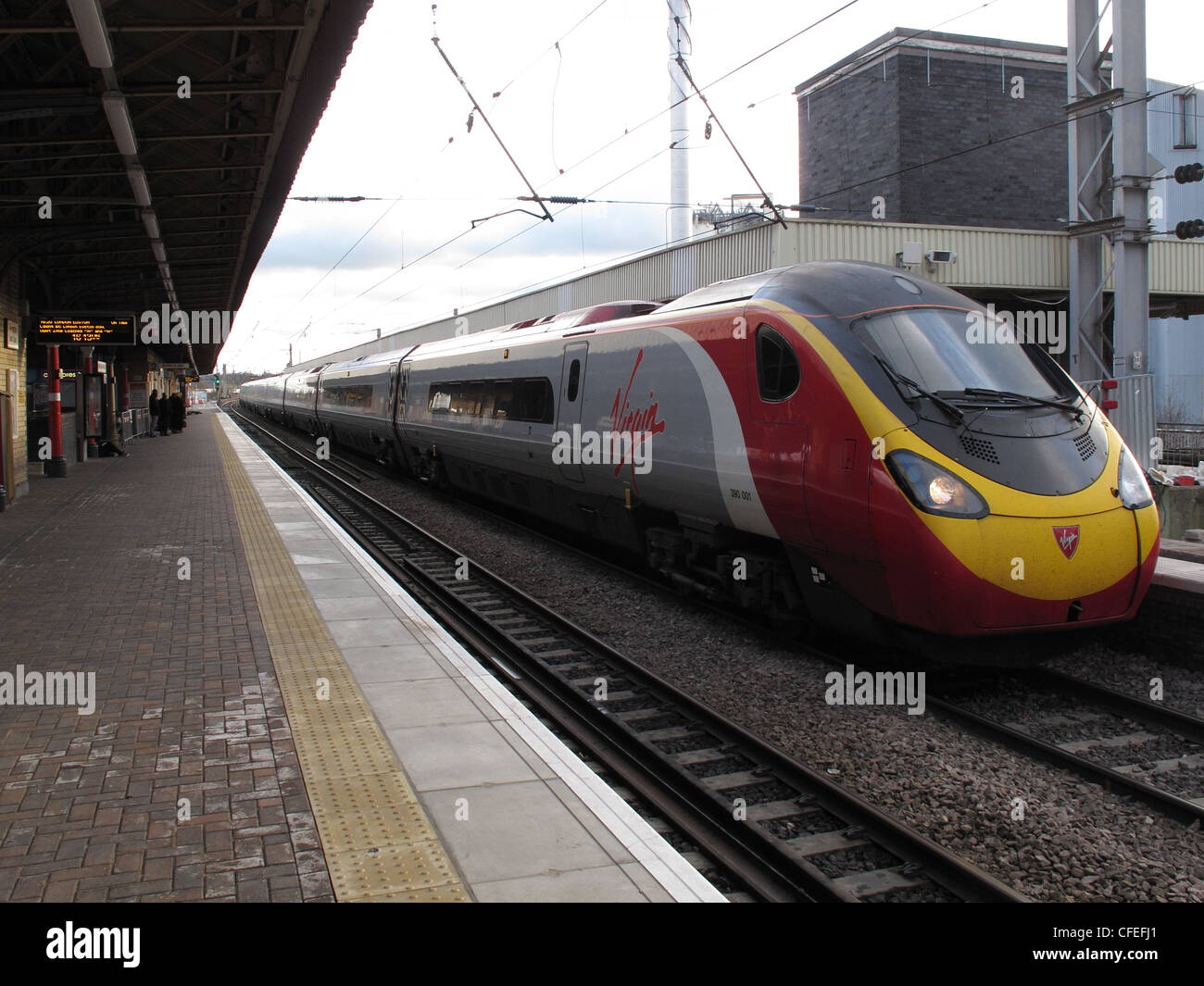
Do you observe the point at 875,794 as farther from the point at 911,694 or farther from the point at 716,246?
the point at 716,246

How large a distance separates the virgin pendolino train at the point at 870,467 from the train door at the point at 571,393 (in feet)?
2.23

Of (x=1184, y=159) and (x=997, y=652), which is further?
(x=1184, y=159)

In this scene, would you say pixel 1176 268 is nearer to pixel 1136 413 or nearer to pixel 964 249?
pixel 964 249

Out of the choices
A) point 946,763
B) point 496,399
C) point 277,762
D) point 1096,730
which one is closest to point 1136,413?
point 496,399

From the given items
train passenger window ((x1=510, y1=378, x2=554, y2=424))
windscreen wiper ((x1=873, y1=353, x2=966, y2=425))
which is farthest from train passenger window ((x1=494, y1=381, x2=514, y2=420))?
windscreen wiper ((x1=873, y1=353, x2=966, y2=425))

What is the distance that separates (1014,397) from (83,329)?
1778cm

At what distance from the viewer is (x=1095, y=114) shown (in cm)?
1477

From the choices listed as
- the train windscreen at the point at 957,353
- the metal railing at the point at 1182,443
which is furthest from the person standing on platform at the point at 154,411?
the train windscreen at the point at 957,353

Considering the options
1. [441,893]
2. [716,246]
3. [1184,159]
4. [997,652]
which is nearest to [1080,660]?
[997,652]

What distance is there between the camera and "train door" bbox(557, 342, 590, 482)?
34.9 ft

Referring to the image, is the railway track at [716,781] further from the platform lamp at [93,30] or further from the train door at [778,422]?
the platform lamp at [93,30]

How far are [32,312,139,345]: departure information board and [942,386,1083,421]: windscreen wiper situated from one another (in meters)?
17.3

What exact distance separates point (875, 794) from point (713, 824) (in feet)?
3.06

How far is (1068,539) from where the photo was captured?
19.2 feet
